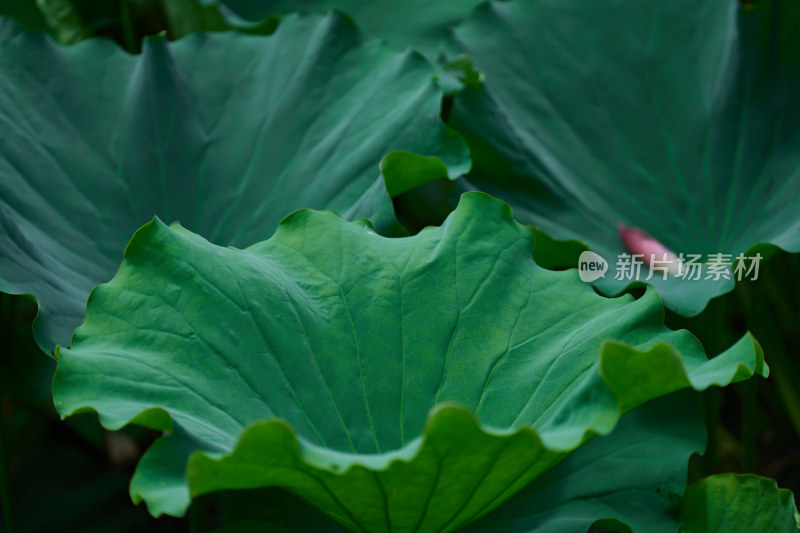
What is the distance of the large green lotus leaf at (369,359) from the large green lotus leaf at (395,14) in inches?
33.2

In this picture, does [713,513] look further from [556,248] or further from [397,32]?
[397,32]

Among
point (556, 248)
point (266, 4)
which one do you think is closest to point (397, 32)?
point (266, 4)

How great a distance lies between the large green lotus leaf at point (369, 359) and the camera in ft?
2.52

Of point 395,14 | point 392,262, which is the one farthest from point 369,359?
point 395,14

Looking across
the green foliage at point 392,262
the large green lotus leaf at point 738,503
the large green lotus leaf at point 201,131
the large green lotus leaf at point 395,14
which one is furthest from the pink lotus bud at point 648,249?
the large green lotus leaf at point 395,14

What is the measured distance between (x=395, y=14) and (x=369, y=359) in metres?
1.15

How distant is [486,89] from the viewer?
1.53m

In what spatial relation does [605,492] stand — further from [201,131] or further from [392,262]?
[201,131]

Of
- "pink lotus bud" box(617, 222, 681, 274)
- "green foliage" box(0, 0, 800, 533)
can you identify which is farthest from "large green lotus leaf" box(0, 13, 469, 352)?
"pink lotus bud" box(617, 222, 681, 274)

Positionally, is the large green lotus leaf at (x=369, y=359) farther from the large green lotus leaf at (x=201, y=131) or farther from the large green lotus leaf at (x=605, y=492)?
the large green lotus leaf at (x=201, y=131)

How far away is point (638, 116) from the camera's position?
5.36 feet

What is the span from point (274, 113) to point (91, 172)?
1.04 feet

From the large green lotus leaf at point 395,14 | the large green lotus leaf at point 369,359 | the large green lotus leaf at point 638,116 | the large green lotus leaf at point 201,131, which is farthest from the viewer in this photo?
the large green lotus leaf at point 395,14

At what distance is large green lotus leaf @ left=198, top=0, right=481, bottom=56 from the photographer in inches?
72.1
